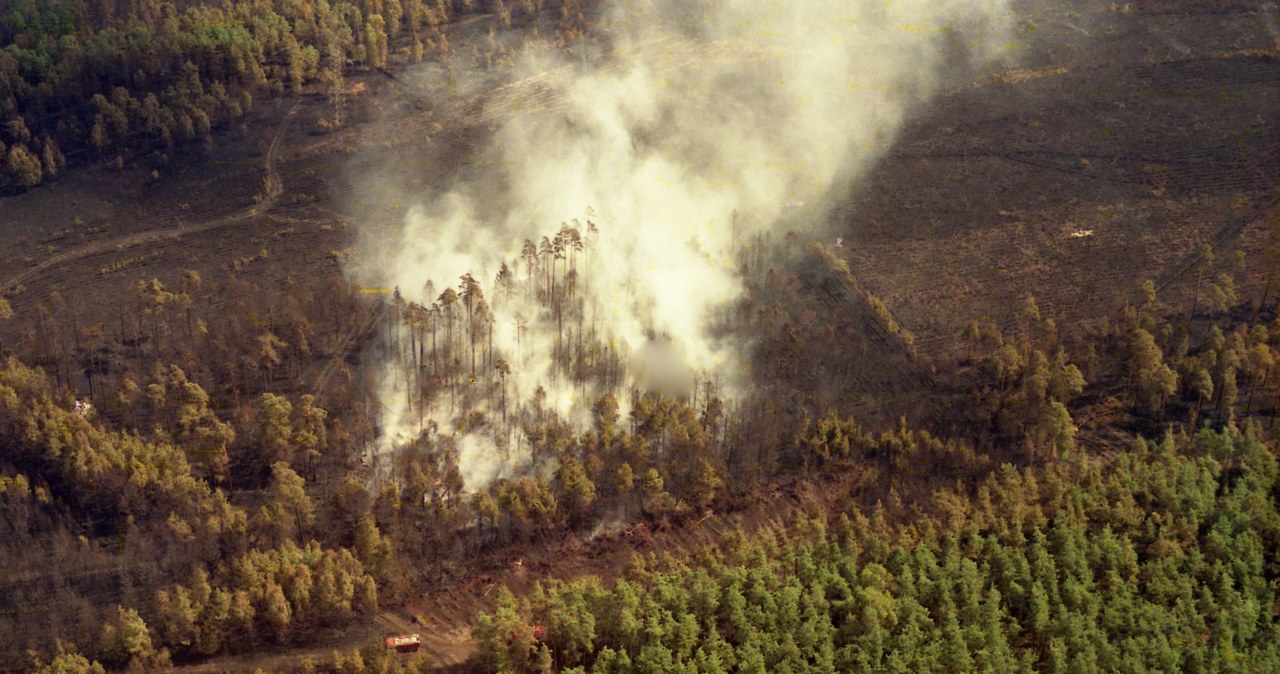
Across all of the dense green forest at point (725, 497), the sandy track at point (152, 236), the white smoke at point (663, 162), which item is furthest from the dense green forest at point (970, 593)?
the sandy track at point (152, 236)

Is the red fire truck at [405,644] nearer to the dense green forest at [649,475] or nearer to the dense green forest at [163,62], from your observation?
the dense green forest at [649,475]

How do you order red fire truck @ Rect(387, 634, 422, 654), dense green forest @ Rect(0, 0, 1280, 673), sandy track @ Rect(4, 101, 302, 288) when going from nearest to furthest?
dense green forest @ Rect(0, 0, 1280, 673), red fire truck @ Rect(387, 634, 422, 654), sandy track @ Rect(4, 101, 302, 288)

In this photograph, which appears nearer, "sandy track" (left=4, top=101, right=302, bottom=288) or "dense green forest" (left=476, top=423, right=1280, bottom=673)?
"dense green forest" (left=476, top=423, right=1280, bottom=673)

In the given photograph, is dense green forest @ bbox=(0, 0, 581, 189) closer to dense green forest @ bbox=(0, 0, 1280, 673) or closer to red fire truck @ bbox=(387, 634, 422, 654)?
dense green forest @ bbox=(0, 0, 1280, 673)

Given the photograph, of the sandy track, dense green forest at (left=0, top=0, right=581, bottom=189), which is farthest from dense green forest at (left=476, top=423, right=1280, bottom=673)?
dense green forest at (left=0, top=0, right=581, bottom=189)

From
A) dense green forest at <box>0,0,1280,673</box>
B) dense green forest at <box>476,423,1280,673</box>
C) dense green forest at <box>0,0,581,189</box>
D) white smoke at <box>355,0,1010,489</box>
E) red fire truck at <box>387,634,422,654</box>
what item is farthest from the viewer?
dense green forest at <box>0,0,581,189</box>

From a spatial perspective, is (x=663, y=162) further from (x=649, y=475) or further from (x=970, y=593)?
(x=970, y=593)

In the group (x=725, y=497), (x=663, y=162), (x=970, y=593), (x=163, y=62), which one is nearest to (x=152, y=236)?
(x=163, y=62)

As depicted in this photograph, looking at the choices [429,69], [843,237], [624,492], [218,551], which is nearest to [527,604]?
[624,492]

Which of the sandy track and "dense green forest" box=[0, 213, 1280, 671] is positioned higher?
the sandy track

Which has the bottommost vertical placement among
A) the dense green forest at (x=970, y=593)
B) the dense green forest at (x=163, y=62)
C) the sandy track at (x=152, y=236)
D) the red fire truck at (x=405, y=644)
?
the red fire truck at (x=405, y=644)

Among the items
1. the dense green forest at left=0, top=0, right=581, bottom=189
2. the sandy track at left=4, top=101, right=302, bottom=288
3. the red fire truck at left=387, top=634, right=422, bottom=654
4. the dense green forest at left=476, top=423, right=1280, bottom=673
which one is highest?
the dense green forest at left=0, top=0, right=581, bottom=189
